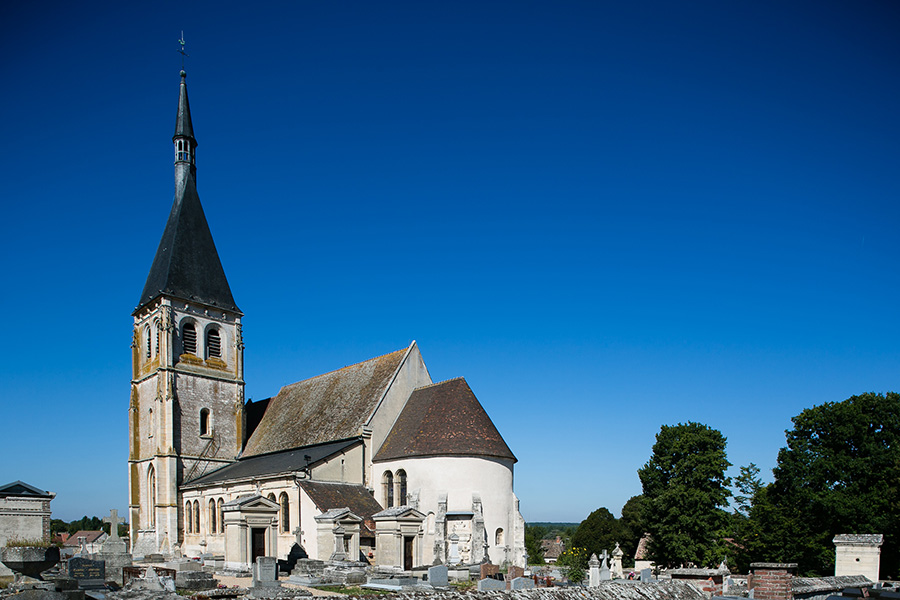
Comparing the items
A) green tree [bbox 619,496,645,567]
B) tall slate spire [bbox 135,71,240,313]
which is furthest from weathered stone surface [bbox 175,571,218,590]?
green tree [bbox 619,496,645,567]

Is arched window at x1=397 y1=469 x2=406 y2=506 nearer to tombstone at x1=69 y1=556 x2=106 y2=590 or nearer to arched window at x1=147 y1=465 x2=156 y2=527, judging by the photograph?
tombstone at x1=69 y1=556 x2=106 y2=590

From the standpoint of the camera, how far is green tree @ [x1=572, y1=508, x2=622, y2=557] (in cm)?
6169

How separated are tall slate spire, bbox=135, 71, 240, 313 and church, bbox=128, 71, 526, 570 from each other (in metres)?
0.08

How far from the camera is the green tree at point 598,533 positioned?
61.7 metres

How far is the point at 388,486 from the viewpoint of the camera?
31.8m

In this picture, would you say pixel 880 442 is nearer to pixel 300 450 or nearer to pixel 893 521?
pixel 893 521

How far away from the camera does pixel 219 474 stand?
36844mm

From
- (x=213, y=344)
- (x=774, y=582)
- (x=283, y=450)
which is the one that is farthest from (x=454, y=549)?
(x=213, y=344)

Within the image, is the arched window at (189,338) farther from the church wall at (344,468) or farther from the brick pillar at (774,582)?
the brick pillar at (774,582)

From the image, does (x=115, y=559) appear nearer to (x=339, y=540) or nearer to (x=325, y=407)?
(x=339, y=540)

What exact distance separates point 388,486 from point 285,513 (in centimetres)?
479

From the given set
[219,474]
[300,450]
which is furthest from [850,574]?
[219,474]

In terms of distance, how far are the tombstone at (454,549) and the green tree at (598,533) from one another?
36.1 m

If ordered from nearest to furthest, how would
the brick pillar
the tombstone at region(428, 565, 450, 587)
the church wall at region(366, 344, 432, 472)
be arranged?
1. the brick pillar
2. the tombstone at region(428, 565, 450, 587)
3. the church wall at region(366, 344, 432, 472)
